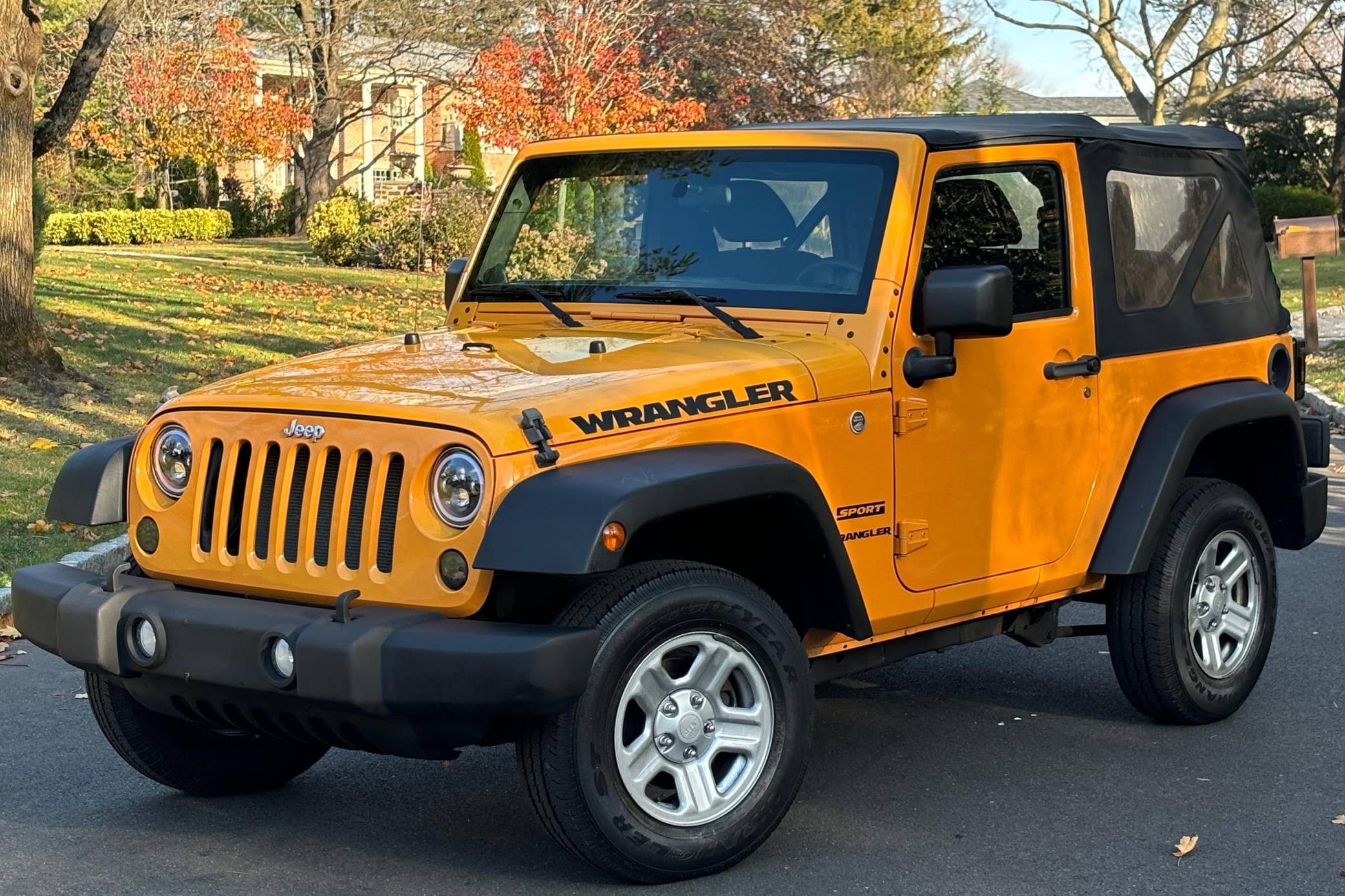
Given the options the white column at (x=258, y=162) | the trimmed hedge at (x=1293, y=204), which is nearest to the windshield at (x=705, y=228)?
the white column at (x=258, y=162)

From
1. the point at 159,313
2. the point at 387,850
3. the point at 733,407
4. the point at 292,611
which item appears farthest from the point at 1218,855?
the point at 159,313

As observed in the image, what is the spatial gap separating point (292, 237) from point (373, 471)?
1362 inches

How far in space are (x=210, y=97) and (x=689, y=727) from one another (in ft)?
100

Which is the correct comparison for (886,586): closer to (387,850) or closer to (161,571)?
(387,850)

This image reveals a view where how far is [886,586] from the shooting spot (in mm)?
5078

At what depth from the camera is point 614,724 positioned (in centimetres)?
438

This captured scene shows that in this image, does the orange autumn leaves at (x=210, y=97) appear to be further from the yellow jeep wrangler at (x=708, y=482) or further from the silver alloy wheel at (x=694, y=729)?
the silver alloy wheel at (x=694, y=729)

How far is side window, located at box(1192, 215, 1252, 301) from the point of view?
642 cm

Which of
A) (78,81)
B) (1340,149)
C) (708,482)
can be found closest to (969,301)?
(708,482)

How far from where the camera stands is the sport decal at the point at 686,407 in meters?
4.44

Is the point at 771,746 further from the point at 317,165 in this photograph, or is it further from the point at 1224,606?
the point at 317,165

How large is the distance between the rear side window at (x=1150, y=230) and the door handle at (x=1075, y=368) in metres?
0.30

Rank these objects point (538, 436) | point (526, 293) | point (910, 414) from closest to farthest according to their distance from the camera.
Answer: point (538, 436) < point (910, 414) < point (526, 293)

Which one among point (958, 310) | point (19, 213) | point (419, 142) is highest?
point (419, 142)
